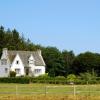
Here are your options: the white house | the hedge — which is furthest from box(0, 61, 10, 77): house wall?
the hedge

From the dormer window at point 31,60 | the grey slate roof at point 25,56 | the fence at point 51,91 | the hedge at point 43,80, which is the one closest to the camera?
the fence at point 51,91

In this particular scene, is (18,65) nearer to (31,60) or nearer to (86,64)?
(31,60)

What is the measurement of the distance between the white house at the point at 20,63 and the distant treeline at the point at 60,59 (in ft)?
17.9

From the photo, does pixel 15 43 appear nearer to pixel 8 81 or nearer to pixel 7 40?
pixel 7 40

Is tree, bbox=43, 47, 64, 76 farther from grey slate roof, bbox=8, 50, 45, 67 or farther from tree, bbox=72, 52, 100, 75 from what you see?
grey slate roof, bbox=8, 50, 45, 67

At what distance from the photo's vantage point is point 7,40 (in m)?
134

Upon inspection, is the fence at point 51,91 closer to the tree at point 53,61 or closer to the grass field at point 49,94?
the grass field at point 49,94

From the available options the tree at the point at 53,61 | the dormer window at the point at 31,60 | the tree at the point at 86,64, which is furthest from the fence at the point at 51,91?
the tree at the point at 86,64

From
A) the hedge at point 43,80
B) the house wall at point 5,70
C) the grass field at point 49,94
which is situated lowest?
the grass field at point 49,94

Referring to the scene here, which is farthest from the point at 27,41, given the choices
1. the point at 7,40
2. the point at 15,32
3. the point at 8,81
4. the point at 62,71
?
the point at 8,81

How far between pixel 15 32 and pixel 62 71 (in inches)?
1117

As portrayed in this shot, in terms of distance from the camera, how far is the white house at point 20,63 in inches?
4341

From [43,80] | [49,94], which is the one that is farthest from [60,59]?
[49,94]

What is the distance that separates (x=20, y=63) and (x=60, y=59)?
2588 cm
